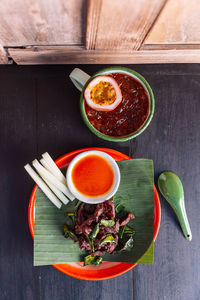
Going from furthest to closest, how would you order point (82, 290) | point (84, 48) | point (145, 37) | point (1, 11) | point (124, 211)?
point (82, 290) < point (124, 211) < point (84, 48) < point (145, 37) < point (1, 11)

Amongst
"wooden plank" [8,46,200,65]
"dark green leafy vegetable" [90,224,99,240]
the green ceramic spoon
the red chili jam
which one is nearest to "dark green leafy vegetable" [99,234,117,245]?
"dark green leafy vegetable" [90,224,99,240]

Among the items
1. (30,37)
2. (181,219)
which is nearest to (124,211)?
(181,219)

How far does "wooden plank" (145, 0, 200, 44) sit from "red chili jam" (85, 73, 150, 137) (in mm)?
205

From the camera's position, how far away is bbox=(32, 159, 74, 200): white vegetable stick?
1388 mm

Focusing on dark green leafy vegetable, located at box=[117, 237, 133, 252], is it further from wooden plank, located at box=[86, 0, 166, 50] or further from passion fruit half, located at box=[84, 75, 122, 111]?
wooden plank, located at box=[86, 0, 166, 50]

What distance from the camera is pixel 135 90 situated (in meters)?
1.27

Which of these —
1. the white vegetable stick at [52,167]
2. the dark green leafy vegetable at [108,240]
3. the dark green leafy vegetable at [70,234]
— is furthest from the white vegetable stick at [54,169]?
the dark green leafy vegetable at [108,240]

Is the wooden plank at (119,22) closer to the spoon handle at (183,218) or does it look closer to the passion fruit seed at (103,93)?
the passion fruit seed at (103,93)

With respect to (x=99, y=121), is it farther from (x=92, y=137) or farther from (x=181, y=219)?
(x=181, y=219)

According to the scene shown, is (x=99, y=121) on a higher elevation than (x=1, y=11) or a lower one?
lower

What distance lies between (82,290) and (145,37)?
1.33 m

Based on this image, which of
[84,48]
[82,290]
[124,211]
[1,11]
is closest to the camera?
[1,11]

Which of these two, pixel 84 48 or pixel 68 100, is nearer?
pixel 84 48

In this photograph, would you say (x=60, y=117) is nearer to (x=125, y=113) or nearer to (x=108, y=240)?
(x=125, y=113)
